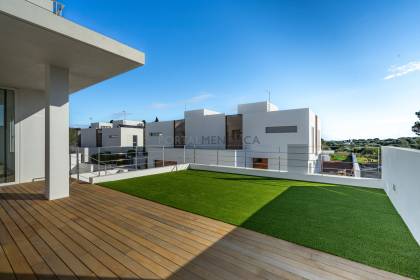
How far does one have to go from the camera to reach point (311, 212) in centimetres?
288

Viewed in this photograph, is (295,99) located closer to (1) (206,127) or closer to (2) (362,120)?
(2) (362,120)

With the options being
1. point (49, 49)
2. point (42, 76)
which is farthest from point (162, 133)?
point (49, 49)

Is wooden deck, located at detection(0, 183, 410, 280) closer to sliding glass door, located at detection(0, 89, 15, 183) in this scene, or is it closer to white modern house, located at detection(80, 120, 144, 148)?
sliding glass door, located at detection(0, 89, 15, 183)

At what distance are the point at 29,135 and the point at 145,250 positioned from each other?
471 cm

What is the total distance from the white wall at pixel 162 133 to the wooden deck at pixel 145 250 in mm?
14960

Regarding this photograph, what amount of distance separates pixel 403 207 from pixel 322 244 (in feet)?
5.27

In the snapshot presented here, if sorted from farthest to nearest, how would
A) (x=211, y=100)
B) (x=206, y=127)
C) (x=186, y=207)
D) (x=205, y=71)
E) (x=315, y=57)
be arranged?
(x=211, y=100) → (x=206, y=127) → (x=205, y=71) → (x=315, y=57) → (x=186, y=207)

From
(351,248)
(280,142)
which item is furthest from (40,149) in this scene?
(280,142)

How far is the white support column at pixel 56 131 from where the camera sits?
10.8 ft

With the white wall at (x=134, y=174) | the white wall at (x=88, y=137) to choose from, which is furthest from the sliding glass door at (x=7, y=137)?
the white wall at (x=88, y=137)

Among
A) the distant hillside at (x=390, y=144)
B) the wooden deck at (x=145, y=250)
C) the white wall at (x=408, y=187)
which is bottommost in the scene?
the wooden deck at (x=145, y=250)

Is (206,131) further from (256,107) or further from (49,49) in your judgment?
(49,49)

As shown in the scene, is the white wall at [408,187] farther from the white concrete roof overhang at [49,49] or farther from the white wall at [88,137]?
the white wall at [88,137]

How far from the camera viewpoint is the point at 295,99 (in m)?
15.7
